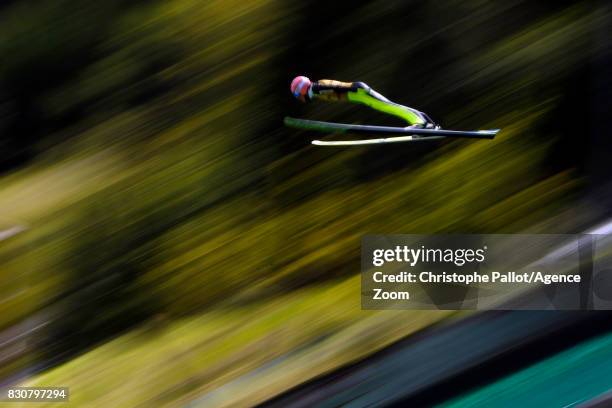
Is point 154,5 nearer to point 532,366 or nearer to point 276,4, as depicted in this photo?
point 276,4

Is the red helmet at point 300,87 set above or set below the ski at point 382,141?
above

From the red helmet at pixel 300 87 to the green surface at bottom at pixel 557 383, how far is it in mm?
1067

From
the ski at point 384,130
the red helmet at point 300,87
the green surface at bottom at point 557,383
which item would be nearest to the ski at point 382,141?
the ski at point 384,130

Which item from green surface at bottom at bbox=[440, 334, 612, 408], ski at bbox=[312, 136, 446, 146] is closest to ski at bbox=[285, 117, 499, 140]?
ski at bbox=[312, 136, 446, 146]

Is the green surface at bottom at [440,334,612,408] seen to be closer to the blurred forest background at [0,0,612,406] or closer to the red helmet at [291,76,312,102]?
the blurred forest background at [0,0,612,406]

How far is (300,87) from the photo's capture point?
78.2 inches

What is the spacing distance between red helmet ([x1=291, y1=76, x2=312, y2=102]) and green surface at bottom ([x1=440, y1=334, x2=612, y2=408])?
3.50 feet

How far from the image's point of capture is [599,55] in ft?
6.59

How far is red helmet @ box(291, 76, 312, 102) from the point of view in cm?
199

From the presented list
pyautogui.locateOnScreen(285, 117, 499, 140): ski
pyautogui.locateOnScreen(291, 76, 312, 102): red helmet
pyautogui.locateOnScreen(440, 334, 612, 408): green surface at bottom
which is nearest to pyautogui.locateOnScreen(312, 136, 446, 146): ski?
pyautogui.locateOnScreen(285, 117, 499, 140): ski

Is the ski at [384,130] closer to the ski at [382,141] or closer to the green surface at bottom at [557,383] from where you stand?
the ski at [382,141]

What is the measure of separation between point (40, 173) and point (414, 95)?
1.16 meters

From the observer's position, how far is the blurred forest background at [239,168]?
199cm

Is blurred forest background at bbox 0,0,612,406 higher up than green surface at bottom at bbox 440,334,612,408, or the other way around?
blurred forest background at bbox 0,0,612,406
